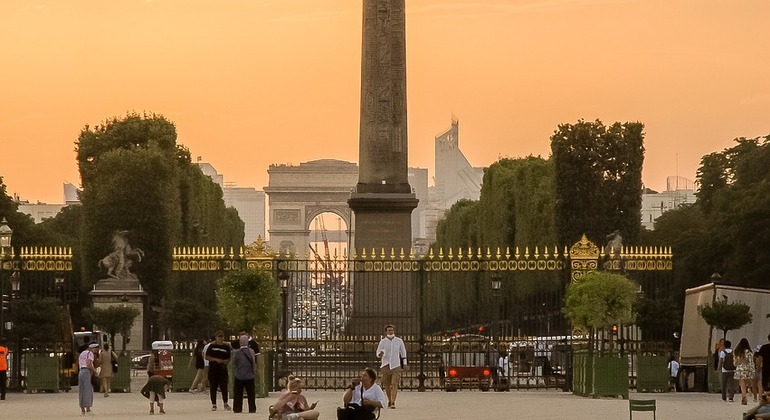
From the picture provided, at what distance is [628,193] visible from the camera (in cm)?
6412

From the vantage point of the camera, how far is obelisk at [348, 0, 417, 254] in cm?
4203

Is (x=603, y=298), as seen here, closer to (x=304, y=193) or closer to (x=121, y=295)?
(x=121, y=295)

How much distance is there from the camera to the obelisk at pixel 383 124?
4203cm

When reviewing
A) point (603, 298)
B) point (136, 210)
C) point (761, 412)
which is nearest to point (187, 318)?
point (136, 210)

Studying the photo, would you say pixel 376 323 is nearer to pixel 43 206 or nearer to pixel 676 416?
pixel 676 416

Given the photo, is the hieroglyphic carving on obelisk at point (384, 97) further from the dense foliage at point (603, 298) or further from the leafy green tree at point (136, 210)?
the leafy green tree at point (136, 210)

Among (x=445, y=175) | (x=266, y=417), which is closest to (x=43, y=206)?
(x=445, y=175)

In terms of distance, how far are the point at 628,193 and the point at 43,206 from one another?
136 metres

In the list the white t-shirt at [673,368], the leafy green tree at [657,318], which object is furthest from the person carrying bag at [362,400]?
the leafy green tree at [657,318]

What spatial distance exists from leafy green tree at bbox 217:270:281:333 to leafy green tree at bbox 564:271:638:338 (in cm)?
552

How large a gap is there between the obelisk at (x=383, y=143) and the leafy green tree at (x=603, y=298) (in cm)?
675

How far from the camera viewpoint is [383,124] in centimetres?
4219

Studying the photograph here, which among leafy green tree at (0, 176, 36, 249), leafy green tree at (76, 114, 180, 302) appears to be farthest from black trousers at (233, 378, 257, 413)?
leafy green tree at (0, 176, 36, 249)

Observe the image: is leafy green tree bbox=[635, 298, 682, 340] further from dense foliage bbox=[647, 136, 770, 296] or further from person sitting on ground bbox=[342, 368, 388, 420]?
person sitting on ground bbox=[342, 368, 388, 420]
